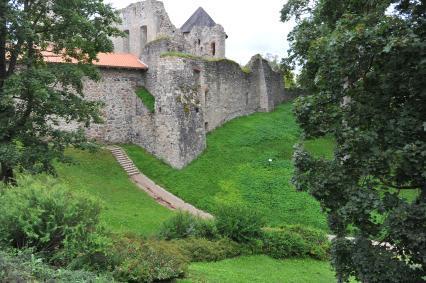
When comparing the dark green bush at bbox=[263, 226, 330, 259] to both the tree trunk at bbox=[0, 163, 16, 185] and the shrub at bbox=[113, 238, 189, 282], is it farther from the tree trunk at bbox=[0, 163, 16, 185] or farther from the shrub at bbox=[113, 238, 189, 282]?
the tree trunk at bbox=[0, 163, 16, 185]

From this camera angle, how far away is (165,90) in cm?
2680

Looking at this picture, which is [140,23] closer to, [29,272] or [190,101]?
[190,101]

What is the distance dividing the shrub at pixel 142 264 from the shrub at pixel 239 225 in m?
5.44

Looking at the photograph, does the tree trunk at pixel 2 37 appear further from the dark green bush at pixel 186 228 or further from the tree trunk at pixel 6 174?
the dark green bush at pixel 186 228

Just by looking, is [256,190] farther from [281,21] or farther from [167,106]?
[281,21]

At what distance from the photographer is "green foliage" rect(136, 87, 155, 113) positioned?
1109 inches

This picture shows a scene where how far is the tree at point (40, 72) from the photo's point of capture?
44.1ft

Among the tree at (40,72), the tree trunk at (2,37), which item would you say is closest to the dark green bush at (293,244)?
the tree at (40,72)

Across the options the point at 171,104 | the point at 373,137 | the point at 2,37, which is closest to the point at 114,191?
the point at 171,104

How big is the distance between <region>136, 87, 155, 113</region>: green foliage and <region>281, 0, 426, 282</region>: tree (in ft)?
67.2

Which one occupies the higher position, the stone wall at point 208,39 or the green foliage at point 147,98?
the stone wall at point 208,39

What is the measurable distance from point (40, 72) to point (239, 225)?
28.5 feet

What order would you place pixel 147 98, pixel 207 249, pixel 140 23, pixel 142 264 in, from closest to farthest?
pixel 142 264 < pixel 207 249 < pixel 147 98 < pixel 140 23

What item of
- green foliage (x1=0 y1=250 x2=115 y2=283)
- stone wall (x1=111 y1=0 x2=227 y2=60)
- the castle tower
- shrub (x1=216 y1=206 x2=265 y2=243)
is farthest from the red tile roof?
green foliage (x1=0 y1=250 x2=115 y2=283)
